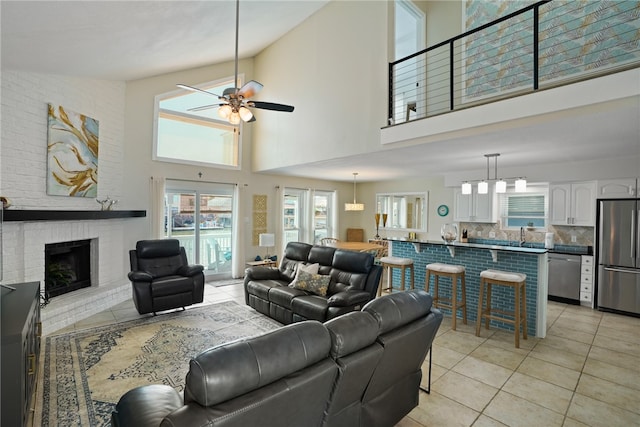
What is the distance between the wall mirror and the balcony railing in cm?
275

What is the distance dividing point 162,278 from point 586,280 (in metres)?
6.89

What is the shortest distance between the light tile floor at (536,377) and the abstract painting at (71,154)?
6.55ft

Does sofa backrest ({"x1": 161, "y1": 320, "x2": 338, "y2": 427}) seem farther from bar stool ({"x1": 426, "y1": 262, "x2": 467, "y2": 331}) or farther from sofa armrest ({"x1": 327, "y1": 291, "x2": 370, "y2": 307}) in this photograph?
bar stool ({"x1": 426, "y1": 262, "x2": 467, "y2": 331})

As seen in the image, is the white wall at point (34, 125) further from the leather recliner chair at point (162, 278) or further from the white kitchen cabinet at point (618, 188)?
the white kitchen cabinet at point (618, 188)

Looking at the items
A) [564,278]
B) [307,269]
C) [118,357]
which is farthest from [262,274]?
[564,278]

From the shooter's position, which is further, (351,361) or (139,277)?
(139,277)

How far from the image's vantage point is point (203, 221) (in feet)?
22.2

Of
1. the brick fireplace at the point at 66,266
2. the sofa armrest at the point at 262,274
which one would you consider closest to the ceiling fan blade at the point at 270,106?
the sofa armrest at the point at 262,274

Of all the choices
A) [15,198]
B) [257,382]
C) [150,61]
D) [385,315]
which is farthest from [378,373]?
[150,61]

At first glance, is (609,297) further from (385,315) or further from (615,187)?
(385,315)

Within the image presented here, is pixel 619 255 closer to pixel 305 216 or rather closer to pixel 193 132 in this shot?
pixel 305 216

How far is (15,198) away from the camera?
12.8ft

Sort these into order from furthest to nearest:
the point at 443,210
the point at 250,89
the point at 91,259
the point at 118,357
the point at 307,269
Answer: the point at 443,210
the point at 91,259
the point at 307,269
the point at 250,89
the point at 118,357

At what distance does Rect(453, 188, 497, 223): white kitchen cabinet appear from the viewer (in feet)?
20.5
